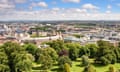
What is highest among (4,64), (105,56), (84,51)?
(4,64)

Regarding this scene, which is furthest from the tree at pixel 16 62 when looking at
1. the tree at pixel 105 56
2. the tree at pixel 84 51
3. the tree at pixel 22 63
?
the tree at pixel 84 51

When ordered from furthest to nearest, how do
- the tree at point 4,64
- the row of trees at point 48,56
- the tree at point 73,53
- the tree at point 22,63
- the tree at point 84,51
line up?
the tree at point 84,51, the tree at point 73,53, the row of trees at point 48,56, the tree at point 22,63, the tree at point 4,64

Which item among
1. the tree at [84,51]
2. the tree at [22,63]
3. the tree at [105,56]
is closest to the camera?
the tree at [22,63]

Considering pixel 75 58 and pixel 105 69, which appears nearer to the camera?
pixel 105 69

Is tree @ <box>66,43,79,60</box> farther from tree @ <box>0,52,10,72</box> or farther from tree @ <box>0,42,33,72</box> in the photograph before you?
tree @ <box>0,52,10,72</box>

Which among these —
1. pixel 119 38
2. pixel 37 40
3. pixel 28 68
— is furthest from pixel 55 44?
pixel 119 38

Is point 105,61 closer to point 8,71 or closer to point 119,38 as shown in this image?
point 8,71

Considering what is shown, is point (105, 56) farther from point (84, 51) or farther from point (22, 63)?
point (22, 63)

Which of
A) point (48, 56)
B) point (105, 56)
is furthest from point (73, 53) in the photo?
point (48, 56)

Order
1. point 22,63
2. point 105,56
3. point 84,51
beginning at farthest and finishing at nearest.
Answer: point 84,51 < point 105,56 < point 22,63

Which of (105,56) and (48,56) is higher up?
(48,56)

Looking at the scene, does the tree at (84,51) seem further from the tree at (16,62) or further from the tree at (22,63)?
the tree at (22,63)
